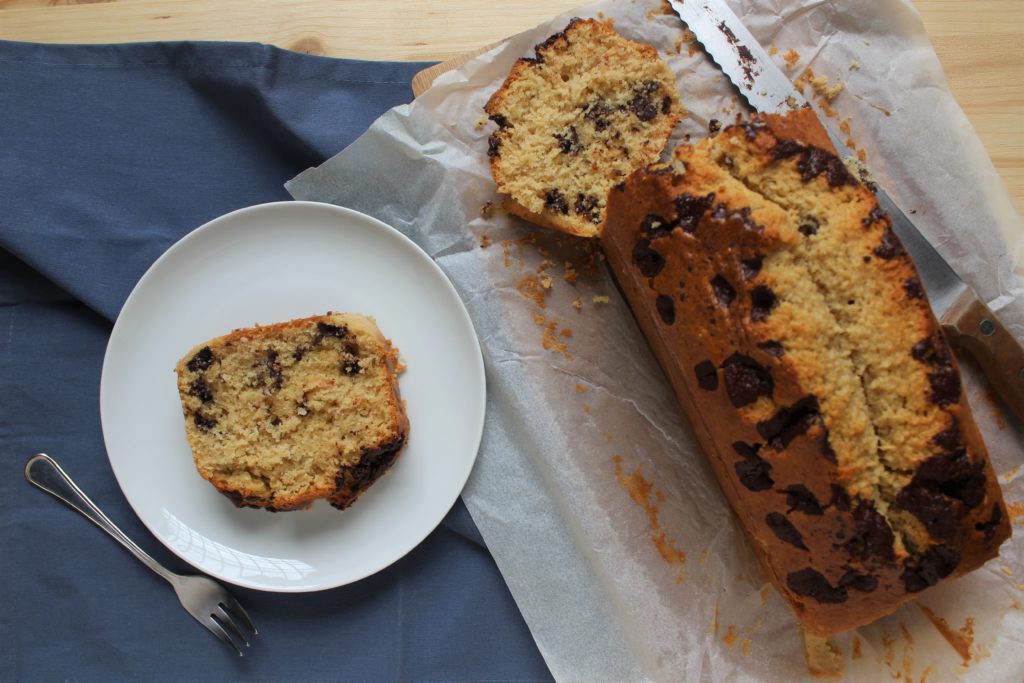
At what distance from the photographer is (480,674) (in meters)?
2.58

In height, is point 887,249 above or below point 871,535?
above

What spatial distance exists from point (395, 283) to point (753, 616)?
163cm

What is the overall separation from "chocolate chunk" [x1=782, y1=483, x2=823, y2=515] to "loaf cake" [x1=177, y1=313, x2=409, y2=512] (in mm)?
1175

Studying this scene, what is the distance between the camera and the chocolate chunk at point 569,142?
8.16 feet

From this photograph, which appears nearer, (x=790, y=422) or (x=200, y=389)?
(x=790, y=422)

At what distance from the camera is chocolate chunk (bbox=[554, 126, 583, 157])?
249 cm

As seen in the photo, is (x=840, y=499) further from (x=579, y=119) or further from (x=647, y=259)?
(x=579, y=119)

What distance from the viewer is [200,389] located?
7.79ft

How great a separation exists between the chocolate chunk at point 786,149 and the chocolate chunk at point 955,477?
0.89 meters

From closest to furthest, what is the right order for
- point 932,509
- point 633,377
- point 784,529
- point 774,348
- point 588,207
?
1. point 774,348
2. point 932,509
3. point 784,529
4. point 588,207
5. point 633,377

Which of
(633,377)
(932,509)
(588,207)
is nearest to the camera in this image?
(932,509)

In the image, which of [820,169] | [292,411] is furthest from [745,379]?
[292,411]

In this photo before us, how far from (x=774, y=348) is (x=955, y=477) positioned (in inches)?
25.3

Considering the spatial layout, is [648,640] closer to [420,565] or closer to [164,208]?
[420,565]
